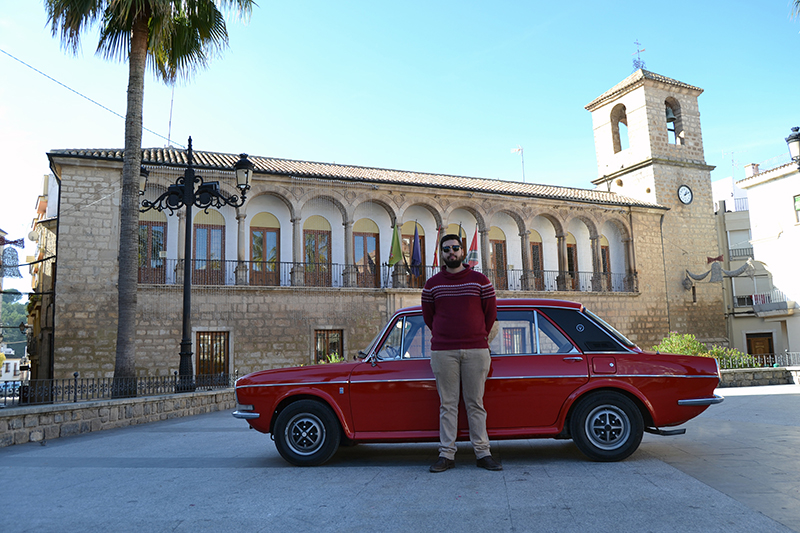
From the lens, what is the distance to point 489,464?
4883mm

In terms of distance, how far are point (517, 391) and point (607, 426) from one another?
33.4 inches

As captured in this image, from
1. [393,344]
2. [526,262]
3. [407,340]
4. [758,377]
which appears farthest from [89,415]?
[526,262]

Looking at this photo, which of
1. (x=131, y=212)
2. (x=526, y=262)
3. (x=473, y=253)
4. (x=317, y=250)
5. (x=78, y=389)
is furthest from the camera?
(x=526, y=262)

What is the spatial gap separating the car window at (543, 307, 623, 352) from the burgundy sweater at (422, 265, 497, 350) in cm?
72

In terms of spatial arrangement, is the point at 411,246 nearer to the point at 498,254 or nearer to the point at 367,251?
the point at 367,251

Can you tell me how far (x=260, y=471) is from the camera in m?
5.21

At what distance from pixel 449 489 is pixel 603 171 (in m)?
29.6

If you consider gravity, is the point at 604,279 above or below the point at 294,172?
below

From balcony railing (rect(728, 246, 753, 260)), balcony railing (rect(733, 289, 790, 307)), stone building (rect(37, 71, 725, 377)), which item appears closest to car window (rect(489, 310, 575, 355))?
stone building (rect(37, 71, 725, 377))

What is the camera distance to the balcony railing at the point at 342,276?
19078 mm

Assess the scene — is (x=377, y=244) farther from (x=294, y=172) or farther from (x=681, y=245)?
(x=681, y=245)

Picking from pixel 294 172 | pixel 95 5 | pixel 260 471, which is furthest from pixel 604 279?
pixel 260 471

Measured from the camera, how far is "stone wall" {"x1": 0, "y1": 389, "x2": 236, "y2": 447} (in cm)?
779

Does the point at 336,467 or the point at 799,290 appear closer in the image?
→ the point at 336,467
